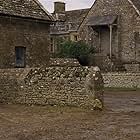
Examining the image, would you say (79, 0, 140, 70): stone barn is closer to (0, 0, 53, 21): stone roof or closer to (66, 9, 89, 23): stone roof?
(66, 9, 89, 23): stone roof

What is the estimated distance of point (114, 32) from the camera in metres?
45.8

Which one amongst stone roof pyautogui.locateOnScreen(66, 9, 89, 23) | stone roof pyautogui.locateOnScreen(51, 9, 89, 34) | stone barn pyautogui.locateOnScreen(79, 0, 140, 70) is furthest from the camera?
stone roof pyautogui.locateOnScreen(66, 9, 89, 23)

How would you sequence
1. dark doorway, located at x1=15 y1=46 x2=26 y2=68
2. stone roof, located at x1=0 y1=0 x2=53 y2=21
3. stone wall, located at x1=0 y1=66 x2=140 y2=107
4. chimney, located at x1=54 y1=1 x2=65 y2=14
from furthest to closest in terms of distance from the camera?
chimney, located at x1=54 y1=1 x2=65 y2=14 < dark doorway, located at x1=15 y1=46 x2=26 y2=68 < stone roof, located at x1=0 y1=0 x2=53 y2=21 < stone wall, located at x1=0 y1=66 x2=140 y2=107

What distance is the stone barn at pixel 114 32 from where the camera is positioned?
4319cm

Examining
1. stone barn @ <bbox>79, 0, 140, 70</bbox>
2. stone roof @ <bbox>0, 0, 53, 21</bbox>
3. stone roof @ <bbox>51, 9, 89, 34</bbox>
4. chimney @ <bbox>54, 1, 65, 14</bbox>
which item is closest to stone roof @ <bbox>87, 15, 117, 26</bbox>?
stone barn @ <bbox>79, 0, 140, 70</bbox>

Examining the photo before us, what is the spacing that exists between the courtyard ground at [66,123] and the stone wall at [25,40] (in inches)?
262

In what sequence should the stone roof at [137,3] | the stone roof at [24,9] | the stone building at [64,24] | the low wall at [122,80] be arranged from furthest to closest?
1. the stone building at [64,24]
2. the stone roof at [137,3]
3. the low wall at [122,80]
4. the stone roof at [24,9]

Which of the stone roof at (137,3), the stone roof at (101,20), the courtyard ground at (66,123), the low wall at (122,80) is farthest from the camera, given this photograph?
the stone roof at (101,20)

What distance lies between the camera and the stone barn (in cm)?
4319

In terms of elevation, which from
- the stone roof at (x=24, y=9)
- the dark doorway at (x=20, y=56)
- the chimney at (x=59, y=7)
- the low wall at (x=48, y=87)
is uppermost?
the chimney at (x=59, y=7)

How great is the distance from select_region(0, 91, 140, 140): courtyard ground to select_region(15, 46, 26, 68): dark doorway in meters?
7.36

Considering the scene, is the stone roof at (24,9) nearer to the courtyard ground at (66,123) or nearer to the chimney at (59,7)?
the courtyard ground at (66,123)

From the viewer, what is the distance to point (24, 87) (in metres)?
20.0

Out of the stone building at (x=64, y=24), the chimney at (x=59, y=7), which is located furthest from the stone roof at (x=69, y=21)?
the chimney at (x=59, y=7)
